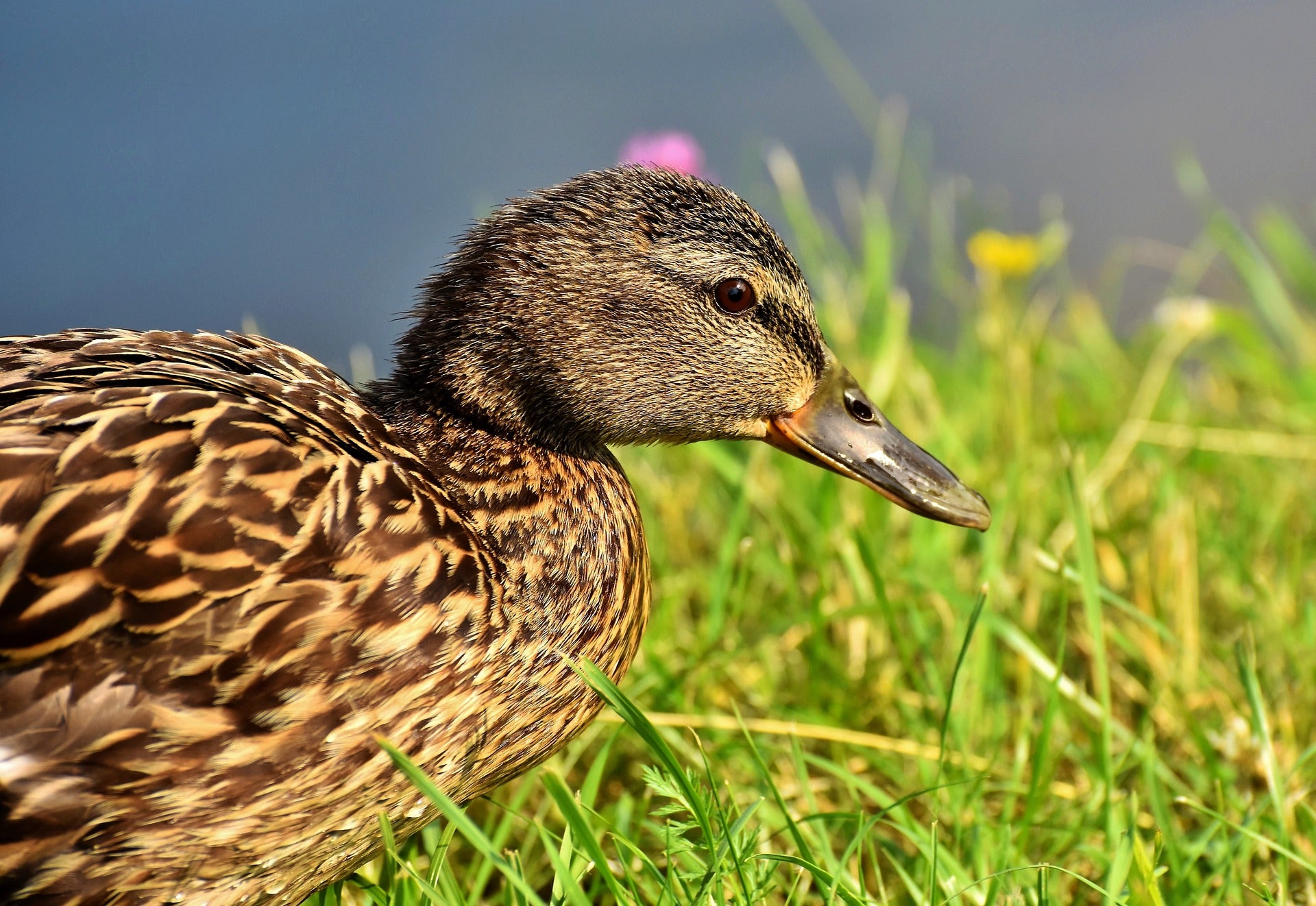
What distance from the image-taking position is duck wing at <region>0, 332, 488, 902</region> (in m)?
1.66

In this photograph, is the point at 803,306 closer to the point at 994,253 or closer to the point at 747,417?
the point at 747,417

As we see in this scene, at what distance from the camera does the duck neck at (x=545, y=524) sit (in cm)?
206

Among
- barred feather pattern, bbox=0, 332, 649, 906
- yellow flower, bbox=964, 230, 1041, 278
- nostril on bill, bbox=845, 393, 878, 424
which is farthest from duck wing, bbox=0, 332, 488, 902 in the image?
yellow flower, bbox=964, 230, 1041, 278

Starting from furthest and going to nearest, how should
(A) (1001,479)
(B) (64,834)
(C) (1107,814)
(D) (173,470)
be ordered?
(A) (1001,479) → (C) (1107,814) → (D) (173,470) → (B) (64,834)

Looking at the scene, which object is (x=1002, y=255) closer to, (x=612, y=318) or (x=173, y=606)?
(x=612, y=318)

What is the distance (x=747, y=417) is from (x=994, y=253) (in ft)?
6.89

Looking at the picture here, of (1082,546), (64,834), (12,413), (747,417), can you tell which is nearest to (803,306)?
(747,417)

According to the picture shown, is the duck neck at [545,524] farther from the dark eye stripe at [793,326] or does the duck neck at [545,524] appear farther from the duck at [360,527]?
the dark eye stripe at [793,326]

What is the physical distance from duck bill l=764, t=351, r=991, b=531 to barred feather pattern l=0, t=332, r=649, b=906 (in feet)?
2.08

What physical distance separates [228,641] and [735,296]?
3.58 feet

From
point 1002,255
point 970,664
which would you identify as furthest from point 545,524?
point 1002,255

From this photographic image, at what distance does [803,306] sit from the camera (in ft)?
7.88

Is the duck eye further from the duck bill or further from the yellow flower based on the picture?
the yellow flower

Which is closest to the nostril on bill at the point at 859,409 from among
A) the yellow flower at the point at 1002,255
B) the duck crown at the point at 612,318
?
the duck crown at the point at 612,318
